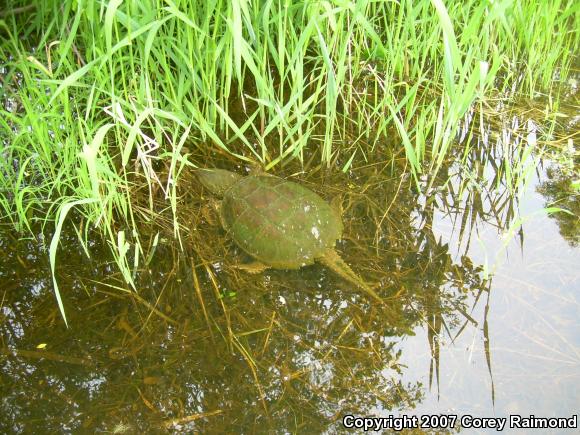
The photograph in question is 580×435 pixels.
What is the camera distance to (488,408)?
4.99 feet

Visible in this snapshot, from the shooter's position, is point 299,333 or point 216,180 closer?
point 299,333

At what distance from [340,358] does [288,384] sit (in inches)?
8.0

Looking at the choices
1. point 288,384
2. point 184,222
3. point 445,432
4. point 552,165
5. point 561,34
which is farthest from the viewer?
point 561,34

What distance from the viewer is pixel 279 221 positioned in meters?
2.00

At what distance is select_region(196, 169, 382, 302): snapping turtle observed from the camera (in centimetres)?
192

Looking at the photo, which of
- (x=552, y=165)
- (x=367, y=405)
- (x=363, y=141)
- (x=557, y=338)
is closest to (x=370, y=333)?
(x=367, y=405)

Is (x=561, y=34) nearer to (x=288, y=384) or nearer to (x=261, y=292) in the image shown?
(x=261, y=292)

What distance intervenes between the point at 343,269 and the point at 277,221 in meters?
0.34

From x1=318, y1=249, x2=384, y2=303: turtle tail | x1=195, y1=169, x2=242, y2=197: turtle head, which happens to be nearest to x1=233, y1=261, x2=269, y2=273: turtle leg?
x1=318, y1=249, x2=384, y2=303: turtle tail

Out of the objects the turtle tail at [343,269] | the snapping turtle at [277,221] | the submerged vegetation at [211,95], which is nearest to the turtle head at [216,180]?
the snapping turtle at [277,221]

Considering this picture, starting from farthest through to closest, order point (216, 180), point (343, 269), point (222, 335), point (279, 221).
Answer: point (216, 180), point (279, 221), point (343, 269), point (222, 335)

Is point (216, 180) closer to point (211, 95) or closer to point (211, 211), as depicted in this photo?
point (211, 211)

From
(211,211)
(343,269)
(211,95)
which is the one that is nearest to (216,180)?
(211,211)

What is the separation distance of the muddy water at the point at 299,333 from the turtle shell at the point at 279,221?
2.7 inches
